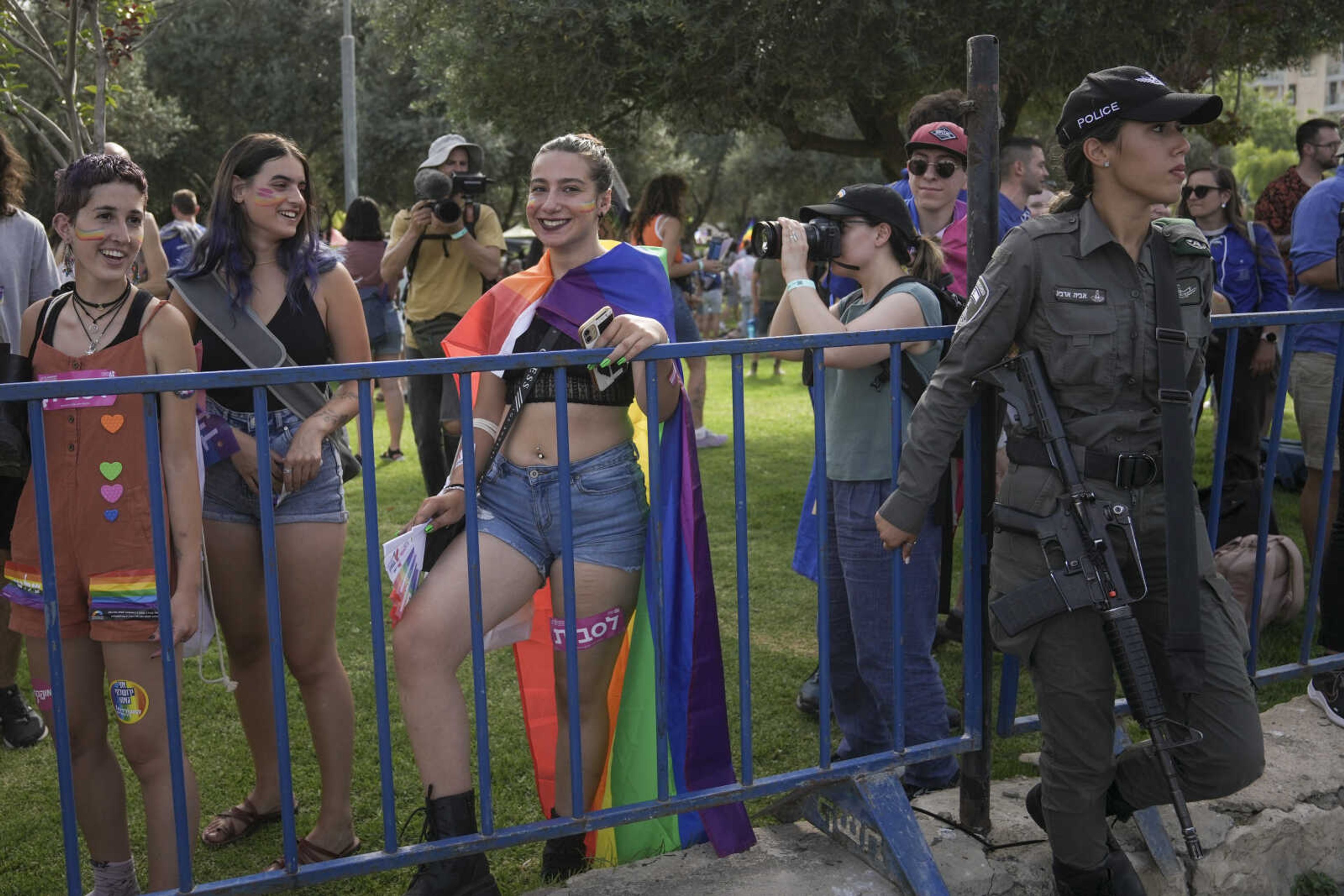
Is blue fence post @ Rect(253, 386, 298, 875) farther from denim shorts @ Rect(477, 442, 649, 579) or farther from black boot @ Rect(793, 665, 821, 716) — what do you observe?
black boot @ Rect(793, 665, 821, 716)

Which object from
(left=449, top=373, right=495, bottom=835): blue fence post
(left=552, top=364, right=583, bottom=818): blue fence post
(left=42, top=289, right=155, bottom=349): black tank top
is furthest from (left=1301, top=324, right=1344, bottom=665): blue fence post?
(left=42, top=289, right=155, bottom=349): black tank top

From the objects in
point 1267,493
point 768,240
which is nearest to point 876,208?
point 768,240

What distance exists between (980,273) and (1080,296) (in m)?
0.42

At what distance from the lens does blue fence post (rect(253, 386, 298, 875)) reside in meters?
2.57

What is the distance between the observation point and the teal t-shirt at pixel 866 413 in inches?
139

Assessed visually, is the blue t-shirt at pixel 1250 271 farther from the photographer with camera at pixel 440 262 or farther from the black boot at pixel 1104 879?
the black boot at pixel 1104 879

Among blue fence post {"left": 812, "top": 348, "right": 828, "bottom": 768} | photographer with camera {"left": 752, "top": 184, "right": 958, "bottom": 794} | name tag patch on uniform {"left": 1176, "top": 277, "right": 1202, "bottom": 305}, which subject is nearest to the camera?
name tag patch on uniform {"left": 1176, "top": 277, "right": 1202, "bottom": 305}

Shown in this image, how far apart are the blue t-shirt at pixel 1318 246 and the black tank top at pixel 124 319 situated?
14.1 feet

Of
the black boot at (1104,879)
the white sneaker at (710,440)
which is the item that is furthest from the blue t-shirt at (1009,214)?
the white sneaker at (710,440)

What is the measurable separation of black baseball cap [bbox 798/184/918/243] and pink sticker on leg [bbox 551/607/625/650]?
130cm

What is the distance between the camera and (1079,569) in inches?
111

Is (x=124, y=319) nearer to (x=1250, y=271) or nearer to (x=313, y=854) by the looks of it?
(x=313, y=854)

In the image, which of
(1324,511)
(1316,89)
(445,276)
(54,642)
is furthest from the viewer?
(1316,89)

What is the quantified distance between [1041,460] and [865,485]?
0.75 metres
